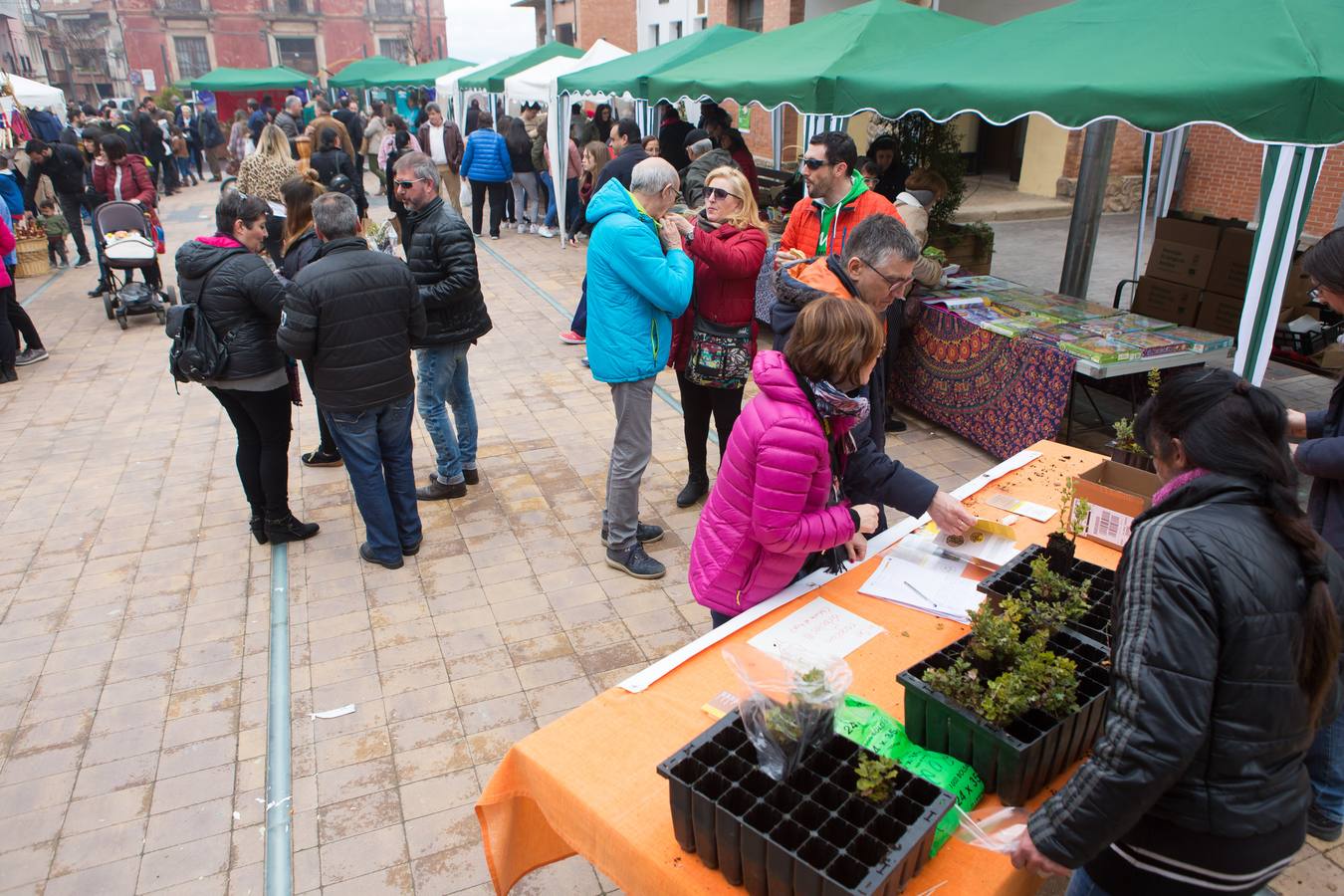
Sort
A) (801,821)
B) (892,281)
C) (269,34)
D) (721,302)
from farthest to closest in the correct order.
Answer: (269,34), (721,302), (892,281), (801,821)

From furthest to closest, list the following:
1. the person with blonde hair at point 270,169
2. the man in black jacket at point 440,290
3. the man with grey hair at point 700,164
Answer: the person with blonde hair at point 270,169 < the man with grey hair at point 700,164 < the man in black jacket at point 440,290

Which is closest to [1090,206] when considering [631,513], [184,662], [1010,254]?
[1010,254]

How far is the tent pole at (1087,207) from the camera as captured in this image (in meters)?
7.19

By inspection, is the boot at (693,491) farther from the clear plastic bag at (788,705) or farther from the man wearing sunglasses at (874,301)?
the clear plastic bag at (788,705)

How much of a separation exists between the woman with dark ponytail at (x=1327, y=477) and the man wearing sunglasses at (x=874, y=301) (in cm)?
101

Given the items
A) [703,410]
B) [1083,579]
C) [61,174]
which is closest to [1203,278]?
[703,410]

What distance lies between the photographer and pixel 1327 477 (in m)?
2.53

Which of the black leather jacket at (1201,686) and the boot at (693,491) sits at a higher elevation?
the black leather jacket at (1201,686)

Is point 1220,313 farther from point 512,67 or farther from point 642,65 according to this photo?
point 512,67

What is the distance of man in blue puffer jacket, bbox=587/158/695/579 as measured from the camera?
374cm

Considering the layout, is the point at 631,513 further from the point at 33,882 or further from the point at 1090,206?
the point at 1090,206

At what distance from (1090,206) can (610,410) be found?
4445 mm

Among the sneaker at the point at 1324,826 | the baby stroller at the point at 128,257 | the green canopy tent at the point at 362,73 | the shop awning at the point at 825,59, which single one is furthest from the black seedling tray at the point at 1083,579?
the green canopy tent at the point at 362,73

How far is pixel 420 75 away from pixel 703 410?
2088 cm
